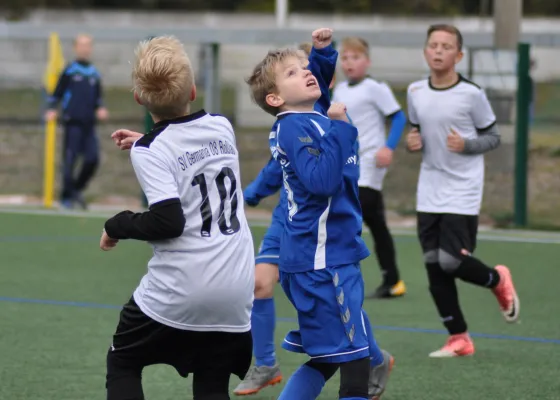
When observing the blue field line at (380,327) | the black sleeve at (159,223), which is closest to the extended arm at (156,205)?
the black sleeve at (159,223)

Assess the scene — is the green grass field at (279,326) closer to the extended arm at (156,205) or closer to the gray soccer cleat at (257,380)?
the gray soccer cleat at (257,380)

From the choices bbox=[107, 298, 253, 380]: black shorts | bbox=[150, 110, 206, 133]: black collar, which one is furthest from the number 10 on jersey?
bbox=[107, 298, 253, 380]: black shorts

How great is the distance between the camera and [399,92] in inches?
543

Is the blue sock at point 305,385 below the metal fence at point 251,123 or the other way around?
below

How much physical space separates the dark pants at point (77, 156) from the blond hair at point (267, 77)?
9.96 metres

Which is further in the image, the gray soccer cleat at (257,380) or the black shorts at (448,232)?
the black shorts at (448,232)

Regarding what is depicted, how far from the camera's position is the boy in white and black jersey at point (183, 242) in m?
4.33

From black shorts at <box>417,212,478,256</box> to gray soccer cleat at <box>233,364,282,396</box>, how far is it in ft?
4.51

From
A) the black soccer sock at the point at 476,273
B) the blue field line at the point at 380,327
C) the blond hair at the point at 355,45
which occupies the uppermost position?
the blond hair at the point at 355,45

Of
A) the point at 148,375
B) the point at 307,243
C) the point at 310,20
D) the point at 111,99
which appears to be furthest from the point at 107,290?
the point at 310,20

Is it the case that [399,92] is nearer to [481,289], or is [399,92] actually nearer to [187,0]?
[481,289]

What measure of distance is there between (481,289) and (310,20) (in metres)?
34.0

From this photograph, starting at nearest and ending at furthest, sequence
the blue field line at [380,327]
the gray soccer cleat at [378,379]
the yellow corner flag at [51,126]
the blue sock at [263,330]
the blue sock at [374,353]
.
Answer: the blue sock at [374,353]
the gray soccer cleat at [378,379]
the blue sock at [263,330]
the blue field line at [380,327]
the yellow corner flag at [51,126]

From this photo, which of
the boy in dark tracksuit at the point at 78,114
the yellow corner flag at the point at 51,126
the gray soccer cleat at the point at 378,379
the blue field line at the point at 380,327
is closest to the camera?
the gray soccer cleat at the point at 378,379
